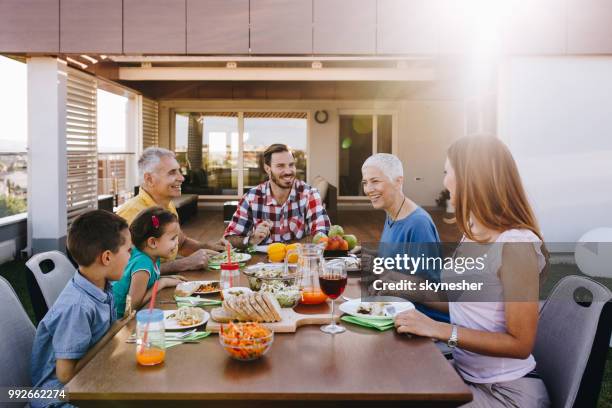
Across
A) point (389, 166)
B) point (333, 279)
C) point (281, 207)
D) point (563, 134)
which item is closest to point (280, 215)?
point (281, 207)

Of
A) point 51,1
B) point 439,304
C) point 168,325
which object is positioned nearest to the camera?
point 168,325

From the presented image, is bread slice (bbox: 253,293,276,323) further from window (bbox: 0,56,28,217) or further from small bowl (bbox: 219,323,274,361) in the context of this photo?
window (bbox: 0,56,28,217)

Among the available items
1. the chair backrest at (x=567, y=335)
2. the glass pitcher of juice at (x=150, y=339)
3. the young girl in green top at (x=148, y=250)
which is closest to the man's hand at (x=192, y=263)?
the young girl in green top at (x=148, y=250)

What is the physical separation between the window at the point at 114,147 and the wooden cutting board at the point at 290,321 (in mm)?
8012

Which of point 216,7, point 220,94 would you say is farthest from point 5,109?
point 220,94

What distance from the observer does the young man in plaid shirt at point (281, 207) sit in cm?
380

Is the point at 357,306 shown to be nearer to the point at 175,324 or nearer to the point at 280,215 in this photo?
the point at 175,324

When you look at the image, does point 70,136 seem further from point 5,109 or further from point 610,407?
point 610,407

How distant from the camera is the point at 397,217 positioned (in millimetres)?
2834

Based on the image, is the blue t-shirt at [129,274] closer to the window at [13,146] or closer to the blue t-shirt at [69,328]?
the blue t-shirt at [69,328]

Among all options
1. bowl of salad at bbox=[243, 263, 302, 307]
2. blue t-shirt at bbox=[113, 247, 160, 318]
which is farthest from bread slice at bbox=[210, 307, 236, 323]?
blue t-shirt at bbox=[113, 247, 160, 318]

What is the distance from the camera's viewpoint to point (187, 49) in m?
7.00

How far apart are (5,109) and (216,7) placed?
3.60 metres

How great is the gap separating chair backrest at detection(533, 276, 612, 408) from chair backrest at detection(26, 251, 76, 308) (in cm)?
191
